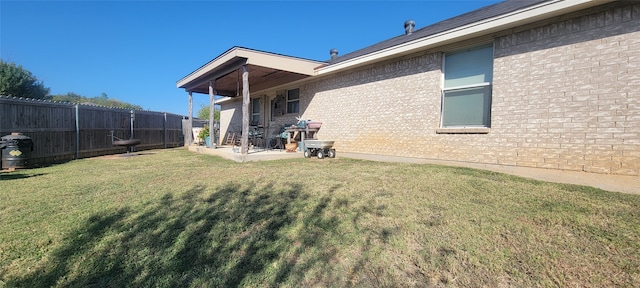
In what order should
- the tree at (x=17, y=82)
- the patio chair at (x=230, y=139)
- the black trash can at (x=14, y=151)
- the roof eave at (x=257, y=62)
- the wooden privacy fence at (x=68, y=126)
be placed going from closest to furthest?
1. the black trash can at (x=14, y=151)
2. the wooden privacy fence at (x=68, y=126)
3. the roof eave at (x=257, y=62)
4. the patio chair at (x=230, y=139)
5. the tree at (x=17, y=82)

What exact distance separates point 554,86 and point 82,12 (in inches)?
760

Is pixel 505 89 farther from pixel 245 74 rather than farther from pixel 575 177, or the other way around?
pixel 245 74

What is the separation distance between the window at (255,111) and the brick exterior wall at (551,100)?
8208mm

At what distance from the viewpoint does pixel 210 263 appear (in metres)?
2.33

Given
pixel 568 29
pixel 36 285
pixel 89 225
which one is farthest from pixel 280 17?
pixel 36 285

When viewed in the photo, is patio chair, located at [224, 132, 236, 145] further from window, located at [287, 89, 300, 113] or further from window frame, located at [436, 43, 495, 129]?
window frame, located at [436, 43, 495, 129]

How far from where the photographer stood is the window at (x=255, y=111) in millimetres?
13908

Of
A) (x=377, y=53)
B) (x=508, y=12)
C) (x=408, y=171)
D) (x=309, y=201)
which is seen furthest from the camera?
(x=377, y=53)

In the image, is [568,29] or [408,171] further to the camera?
[408,171]

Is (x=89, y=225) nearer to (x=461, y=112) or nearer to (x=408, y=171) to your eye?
(x=408, y=171)

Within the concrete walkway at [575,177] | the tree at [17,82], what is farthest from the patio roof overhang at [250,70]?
the tree at [17,82]

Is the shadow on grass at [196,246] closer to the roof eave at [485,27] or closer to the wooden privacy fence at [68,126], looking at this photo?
the roof eave at [485,27]

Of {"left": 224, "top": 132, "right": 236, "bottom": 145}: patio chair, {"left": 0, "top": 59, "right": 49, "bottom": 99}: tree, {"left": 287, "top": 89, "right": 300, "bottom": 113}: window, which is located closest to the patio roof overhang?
{"left": 287, "top": 89, "right": 300, "bottom": 113}: window

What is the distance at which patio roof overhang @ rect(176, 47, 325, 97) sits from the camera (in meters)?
8.16
